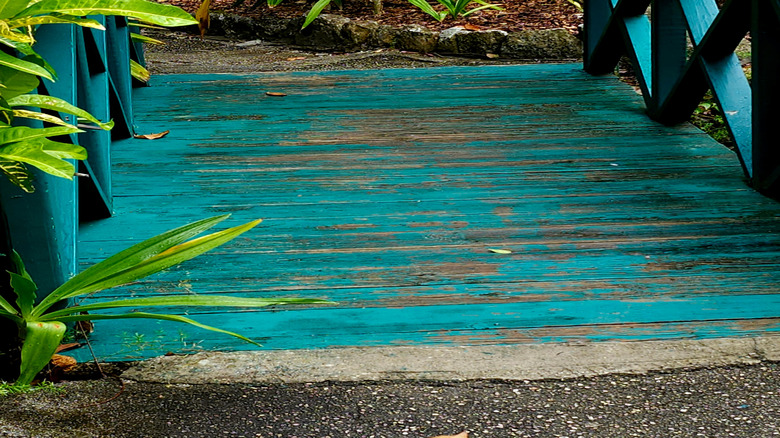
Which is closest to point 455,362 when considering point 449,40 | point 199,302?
point 199,302

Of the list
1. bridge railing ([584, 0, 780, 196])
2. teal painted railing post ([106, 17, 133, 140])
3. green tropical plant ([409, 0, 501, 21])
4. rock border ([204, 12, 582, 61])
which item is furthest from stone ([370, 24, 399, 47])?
teal painted railing post ([106, 17, 133, 140])

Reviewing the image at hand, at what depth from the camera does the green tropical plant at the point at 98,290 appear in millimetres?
1566

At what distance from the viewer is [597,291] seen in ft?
6.98

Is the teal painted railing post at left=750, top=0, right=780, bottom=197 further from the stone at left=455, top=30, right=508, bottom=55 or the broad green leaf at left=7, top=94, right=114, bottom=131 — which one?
the stone at left=455, top=30, right=508, bottom=55

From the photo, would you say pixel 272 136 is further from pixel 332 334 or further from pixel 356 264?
pixel 332 334

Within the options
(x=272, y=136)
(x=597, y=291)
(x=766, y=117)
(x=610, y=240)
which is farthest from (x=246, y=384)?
(x=272, y=136)

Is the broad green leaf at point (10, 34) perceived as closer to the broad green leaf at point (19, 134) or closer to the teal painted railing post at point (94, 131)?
the broad green leaf at point (19, 134)

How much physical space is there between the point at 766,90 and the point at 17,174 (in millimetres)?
2211

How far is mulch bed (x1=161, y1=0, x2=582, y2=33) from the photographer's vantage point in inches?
252

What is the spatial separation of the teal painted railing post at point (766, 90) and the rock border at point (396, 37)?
318 cm

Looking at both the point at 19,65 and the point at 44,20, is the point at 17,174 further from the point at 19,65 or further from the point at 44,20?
the point at 44,20

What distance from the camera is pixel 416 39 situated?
6.43 meters

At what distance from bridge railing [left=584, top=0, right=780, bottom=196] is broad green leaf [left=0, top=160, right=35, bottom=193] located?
211cm

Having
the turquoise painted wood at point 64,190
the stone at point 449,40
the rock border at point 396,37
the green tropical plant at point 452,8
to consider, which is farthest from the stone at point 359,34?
the turquoise painted wood at point 64,190
